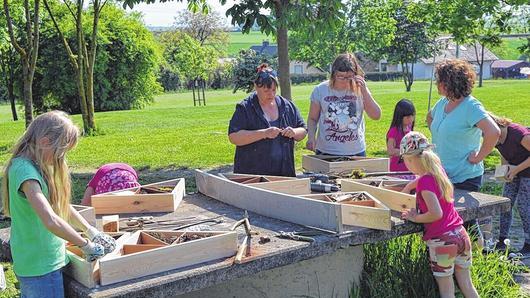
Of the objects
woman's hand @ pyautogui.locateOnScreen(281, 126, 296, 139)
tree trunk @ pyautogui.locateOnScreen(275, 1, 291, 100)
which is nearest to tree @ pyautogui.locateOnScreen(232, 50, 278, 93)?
tree trunk @ pyautogui.locateOnScreen(275, 1, 291, 100)

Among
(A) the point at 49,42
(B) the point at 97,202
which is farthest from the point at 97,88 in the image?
(B) the point at 97,202

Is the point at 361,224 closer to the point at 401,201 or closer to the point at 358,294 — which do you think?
the point at 401,201

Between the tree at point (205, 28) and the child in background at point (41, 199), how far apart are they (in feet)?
213

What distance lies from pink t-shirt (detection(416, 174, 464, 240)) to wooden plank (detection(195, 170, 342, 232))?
590mm

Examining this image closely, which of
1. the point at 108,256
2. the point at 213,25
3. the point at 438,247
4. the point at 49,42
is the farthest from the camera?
the point at 213,25

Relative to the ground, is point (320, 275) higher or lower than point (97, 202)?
lower

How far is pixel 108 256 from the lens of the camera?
305 centimetres

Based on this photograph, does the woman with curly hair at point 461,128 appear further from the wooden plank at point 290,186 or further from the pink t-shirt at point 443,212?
the wooden plank at point 290,186

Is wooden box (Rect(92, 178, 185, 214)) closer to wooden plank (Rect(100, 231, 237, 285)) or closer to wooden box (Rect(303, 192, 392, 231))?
wooden plank (Rect(100, 231, 237, 285))

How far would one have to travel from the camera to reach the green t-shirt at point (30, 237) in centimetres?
312

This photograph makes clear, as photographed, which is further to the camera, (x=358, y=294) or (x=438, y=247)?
(x=358, y=294)

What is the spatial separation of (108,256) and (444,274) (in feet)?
6.97

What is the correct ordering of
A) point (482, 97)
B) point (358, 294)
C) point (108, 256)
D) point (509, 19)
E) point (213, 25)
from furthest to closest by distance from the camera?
point (213, 25) < point (482, 97) < point (509, 19) < point (358, 294) < point (108, 256)

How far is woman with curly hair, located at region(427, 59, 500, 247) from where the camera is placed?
460 centimetres
